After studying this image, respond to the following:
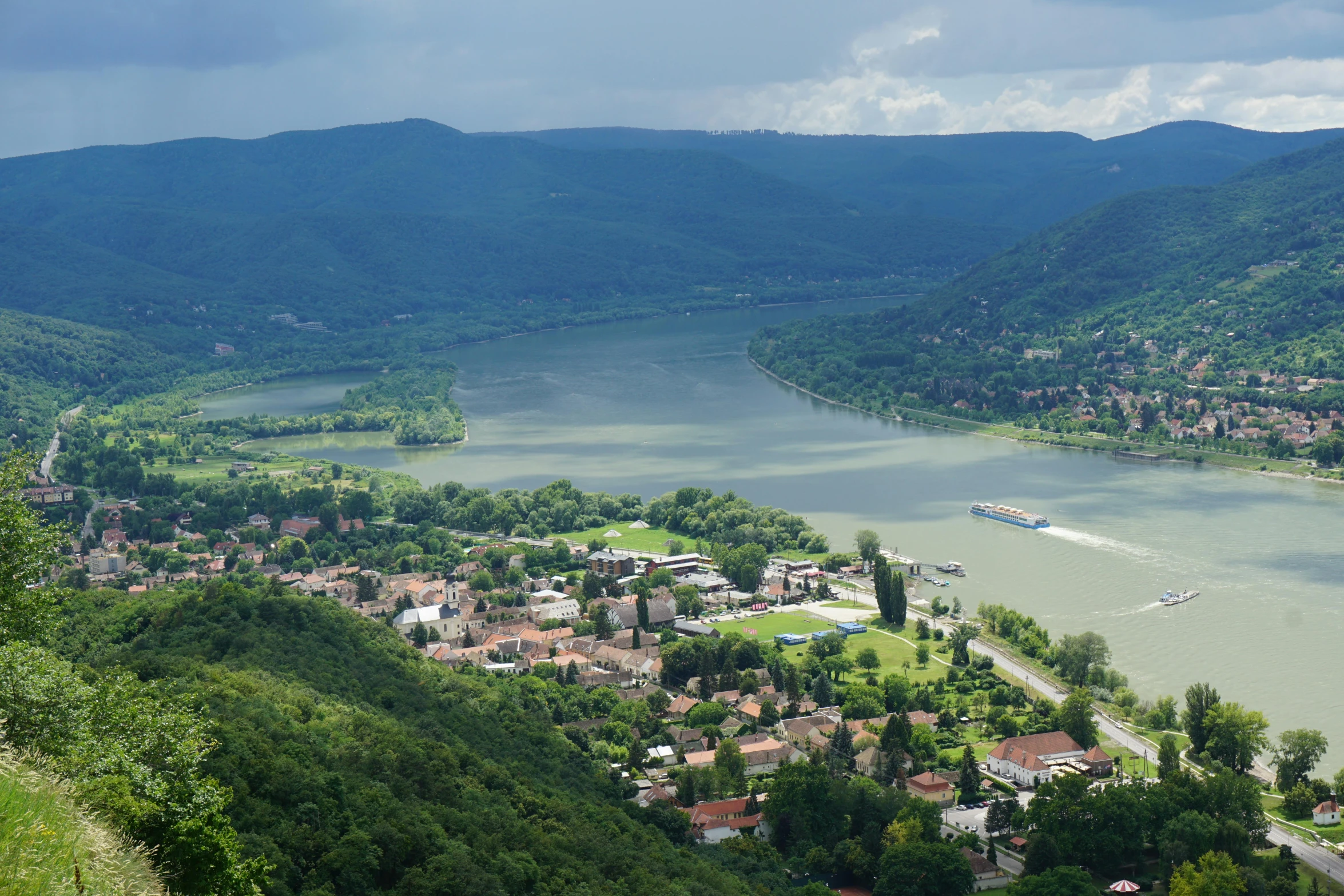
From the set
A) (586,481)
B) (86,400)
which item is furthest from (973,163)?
(586,481)

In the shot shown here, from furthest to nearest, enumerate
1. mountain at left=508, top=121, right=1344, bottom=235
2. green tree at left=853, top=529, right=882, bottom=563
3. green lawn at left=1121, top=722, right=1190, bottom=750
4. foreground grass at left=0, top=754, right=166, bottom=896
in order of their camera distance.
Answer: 1. mountain at left=508, top=121, right=1344, bottom=235
2. green tree at left=853, top=529, right=882, bottom=563
3. green lawn at left=1121, top=722, right=1190, bottom=750
4. foreground grass at left=0, top=754, right=166, bottom=896

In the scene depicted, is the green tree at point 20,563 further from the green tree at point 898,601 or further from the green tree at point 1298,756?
the green tree at point 898,601

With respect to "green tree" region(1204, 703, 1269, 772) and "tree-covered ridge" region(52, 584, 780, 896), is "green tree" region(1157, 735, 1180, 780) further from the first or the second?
"tree-covered ridge" region(52, 584, 780, 896)

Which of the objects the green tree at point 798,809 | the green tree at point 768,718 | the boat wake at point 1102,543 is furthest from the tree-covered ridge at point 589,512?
the green tree at point 798,809

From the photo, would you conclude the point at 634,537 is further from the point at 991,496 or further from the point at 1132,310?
the point at 1132,310

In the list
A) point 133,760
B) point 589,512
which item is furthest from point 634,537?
point 133,760

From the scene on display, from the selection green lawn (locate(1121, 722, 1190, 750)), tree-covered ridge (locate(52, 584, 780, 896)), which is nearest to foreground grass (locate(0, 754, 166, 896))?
tree-covered ridge (locate(52, 584, 780, 896))
